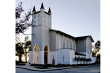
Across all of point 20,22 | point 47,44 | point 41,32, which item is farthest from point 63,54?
point 20,22

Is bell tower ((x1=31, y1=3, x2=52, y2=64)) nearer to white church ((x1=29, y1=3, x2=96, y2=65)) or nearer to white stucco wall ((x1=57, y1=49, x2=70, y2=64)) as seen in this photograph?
white church ((x1=29, y1=3, x2=96, y2=65))

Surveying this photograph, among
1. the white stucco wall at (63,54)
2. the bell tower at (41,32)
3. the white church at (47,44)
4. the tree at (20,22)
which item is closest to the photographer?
the tree at (20,22)

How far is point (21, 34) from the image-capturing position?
17.8 feet

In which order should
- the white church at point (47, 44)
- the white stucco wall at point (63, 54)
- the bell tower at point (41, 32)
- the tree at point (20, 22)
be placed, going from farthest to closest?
the bell tower at point (41, 32)
the white church at point (47, 44)
the white stucco wall at point (63, 54)
the tree at point (20, 22)

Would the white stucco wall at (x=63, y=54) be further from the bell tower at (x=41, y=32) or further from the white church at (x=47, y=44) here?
the bell tower at (x=41, y=32)

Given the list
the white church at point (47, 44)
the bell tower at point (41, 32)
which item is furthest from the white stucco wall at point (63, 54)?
the bell tower at point (41, 32)

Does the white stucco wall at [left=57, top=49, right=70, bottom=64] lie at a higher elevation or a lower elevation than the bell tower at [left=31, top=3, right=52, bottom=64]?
lower

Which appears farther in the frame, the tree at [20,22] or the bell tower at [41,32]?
the bell tower at [41,32]

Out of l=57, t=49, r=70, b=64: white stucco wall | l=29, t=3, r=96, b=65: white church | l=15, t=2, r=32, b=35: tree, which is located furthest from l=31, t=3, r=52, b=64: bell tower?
l=15, t=2, r=32, b=35: tree

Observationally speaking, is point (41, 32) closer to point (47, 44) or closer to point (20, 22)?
point (47, 44)
